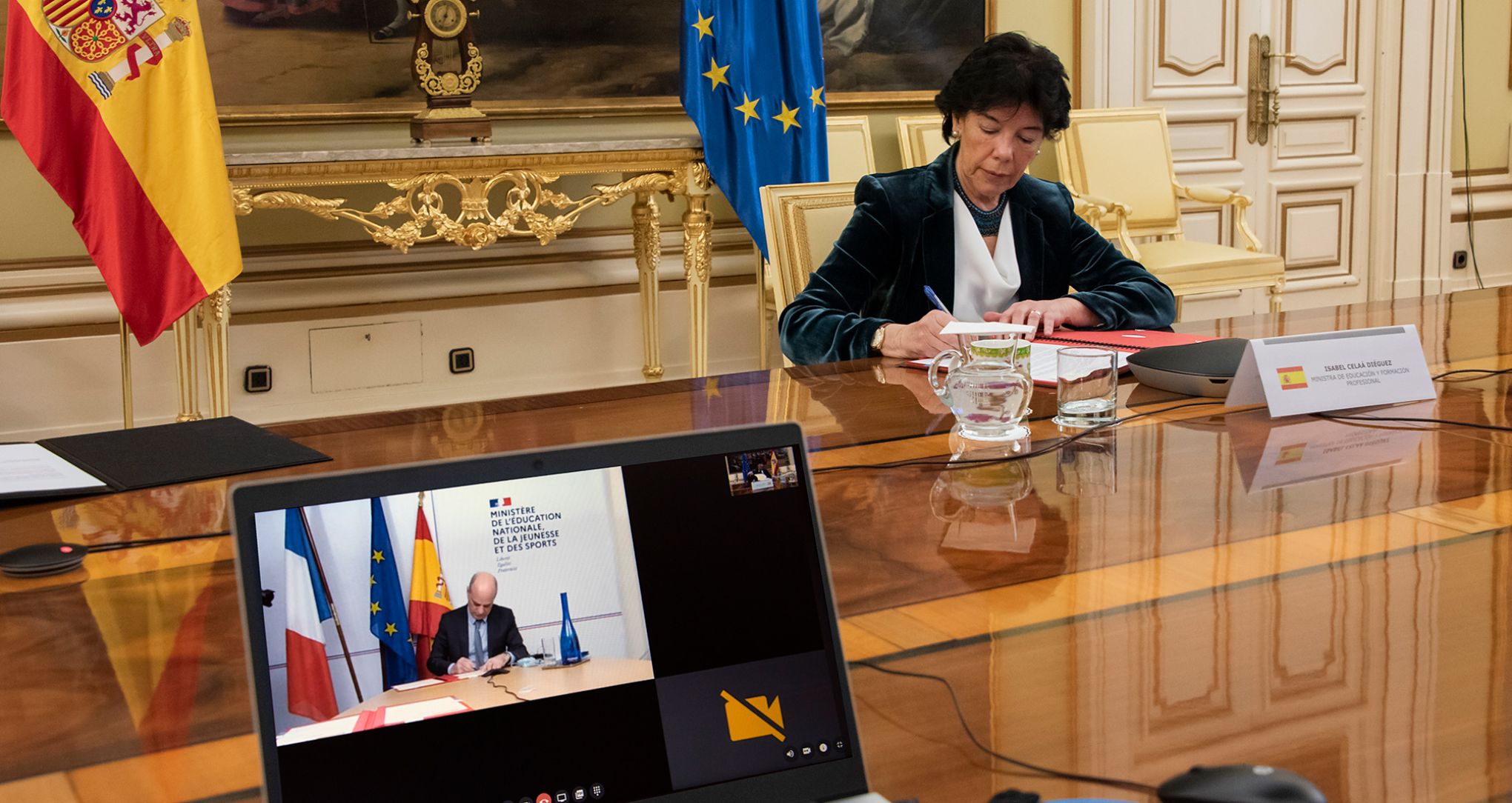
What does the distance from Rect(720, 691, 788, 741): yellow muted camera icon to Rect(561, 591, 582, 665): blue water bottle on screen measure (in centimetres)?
8

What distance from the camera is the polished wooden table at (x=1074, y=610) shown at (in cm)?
69

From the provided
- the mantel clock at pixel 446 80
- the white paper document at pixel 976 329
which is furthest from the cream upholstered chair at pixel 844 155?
the white paper document at pixel 976 329

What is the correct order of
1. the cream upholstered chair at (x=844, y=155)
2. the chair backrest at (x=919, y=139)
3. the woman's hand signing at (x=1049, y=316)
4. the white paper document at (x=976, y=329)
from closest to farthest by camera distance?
the white paper document at (x=976, y=329), the woman's hand signing at (x=1049, y=316), the cream upholstered chair at (x=844, y=155), the chair backrest at (x=919, y=139)

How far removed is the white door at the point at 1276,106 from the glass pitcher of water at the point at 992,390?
390cm

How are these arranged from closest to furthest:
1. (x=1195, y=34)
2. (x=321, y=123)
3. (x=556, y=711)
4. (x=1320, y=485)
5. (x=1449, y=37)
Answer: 1. (x=556, y=711)
2. (x=1320, y=485)
3. (x=321, y=123)
4. (x=1195, y=34)
5. (x=1449, y=37)

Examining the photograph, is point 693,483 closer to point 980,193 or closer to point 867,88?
point 980,193

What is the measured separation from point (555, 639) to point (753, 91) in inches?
139

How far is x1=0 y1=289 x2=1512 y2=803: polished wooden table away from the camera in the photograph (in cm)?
69

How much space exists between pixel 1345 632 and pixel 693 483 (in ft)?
1.48

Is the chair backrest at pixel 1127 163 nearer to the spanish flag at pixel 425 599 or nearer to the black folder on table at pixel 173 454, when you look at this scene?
the black folder on table at pixel 173 454

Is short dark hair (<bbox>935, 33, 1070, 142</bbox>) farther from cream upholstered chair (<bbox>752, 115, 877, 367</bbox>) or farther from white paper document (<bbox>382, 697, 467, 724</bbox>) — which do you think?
cream upholstered chair (<bbox>752, 115, 877, 367</bbox>)

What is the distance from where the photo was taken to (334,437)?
1519 millimetres

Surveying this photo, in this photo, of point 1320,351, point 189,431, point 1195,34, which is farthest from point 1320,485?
point 1195,34

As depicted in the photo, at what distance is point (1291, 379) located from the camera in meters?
1.54
